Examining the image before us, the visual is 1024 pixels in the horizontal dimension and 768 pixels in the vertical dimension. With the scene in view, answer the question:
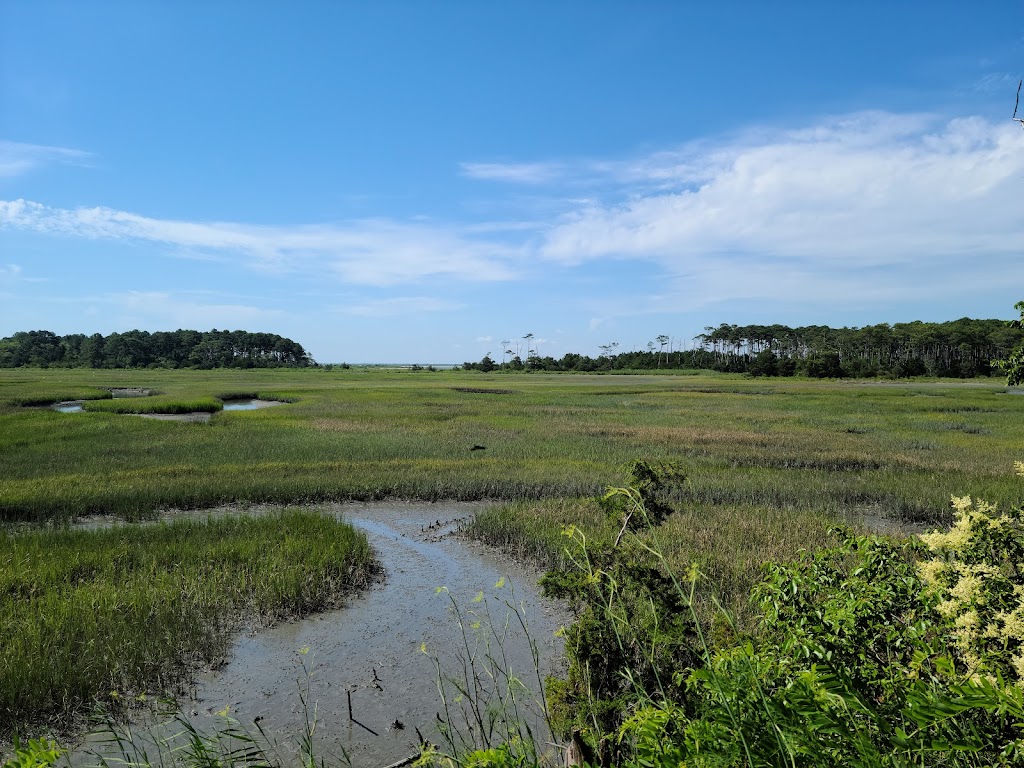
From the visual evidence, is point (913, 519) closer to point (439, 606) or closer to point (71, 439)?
point (439, 606)

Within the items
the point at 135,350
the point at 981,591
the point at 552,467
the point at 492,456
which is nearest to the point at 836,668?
the point at 981,591

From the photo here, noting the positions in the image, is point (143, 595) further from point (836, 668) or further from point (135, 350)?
point (135, 350)

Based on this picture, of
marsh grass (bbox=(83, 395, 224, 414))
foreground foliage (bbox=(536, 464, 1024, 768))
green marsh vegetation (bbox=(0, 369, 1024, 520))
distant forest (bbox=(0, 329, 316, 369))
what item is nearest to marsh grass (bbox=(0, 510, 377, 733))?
foreground foliage (bbox=(536, 464, 1024, 768))

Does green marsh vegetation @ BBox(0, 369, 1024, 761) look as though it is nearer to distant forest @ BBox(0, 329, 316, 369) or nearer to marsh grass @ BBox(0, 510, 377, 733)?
marsh grass @ BBox(0, 510, 377, 733)

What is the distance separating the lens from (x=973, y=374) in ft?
300

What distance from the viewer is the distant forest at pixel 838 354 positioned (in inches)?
3706

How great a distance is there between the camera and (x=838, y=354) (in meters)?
113

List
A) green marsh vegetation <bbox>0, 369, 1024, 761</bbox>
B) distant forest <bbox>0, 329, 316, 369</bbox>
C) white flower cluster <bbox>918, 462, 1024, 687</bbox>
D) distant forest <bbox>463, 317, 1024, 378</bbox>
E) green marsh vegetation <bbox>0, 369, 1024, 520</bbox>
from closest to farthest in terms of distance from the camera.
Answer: white flower cluster <bbox>918, 462, 1024, 687</bbox> < green marsh vegetation <bbox>0, 369, 1024, 761</bbox> < green marsh vegetation <bbox>0, 369, 1024, 520</bbox> < distant forest <bbox>463, 317, 1024, 378</bbox> < distant forest <bbox>0, 329, 316, 369</bbox>

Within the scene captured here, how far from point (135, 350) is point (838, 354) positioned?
14929cm

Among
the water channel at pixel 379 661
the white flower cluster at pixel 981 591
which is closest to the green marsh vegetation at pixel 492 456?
the water channel at pixel 379 661

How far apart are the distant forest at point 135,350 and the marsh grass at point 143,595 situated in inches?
5230

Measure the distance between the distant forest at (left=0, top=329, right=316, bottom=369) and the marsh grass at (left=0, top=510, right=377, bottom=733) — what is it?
436ft

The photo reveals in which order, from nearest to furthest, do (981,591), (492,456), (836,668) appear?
(836,668) < (981,591) < (492,456)

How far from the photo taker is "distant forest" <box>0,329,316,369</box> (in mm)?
121625
